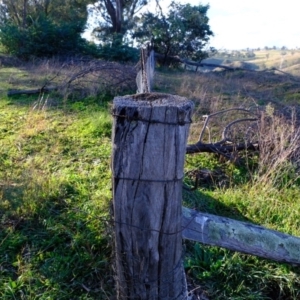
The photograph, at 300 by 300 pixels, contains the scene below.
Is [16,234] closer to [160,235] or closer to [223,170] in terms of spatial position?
[160,235]

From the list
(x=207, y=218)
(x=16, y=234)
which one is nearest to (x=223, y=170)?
(x=207, y=218)

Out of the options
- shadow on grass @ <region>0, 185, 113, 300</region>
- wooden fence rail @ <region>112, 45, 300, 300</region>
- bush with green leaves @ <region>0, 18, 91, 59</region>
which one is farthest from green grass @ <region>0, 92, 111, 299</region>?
bush with green leaves @ <region>0, 18, 91, 59</region>

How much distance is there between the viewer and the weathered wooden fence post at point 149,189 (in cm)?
139

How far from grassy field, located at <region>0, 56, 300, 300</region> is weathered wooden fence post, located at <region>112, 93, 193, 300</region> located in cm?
45

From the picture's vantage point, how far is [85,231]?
9.45 ft

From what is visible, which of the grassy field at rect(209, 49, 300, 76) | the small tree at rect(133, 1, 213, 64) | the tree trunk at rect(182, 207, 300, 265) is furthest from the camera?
the grassy field at rect(209, 49, 300, 76)

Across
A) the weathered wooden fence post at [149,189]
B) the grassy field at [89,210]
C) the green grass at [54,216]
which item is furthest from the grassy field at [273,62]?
the weathered wooden fence post at [149,189]

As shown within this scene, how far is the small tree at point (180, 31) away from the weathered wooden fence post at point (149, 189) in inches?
823

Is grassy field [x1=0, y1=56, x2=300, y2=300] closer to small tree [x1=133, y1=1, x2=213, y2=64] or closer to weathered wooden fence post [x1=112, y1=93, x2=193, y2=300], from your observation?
weathered wooden fence post [x1=112, y1=93, x2=193, y2=300]

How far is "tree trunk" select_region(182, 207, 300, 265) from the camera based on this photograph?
7.52ft

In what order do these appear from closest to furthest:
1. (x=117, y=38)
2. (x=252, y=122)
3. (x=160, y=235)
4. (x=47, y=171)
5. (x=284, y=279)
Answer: (x=160, y=235)
(x=284, y=279)
(x=47, y=171)
(x=252, y=122)
(x=117, y=38)

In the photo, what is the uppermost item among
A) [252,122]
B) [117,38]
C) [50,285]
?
[117,38]

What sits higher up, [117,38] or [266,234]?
[117,38]

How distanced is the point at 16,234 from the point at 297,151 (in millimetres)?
3482
